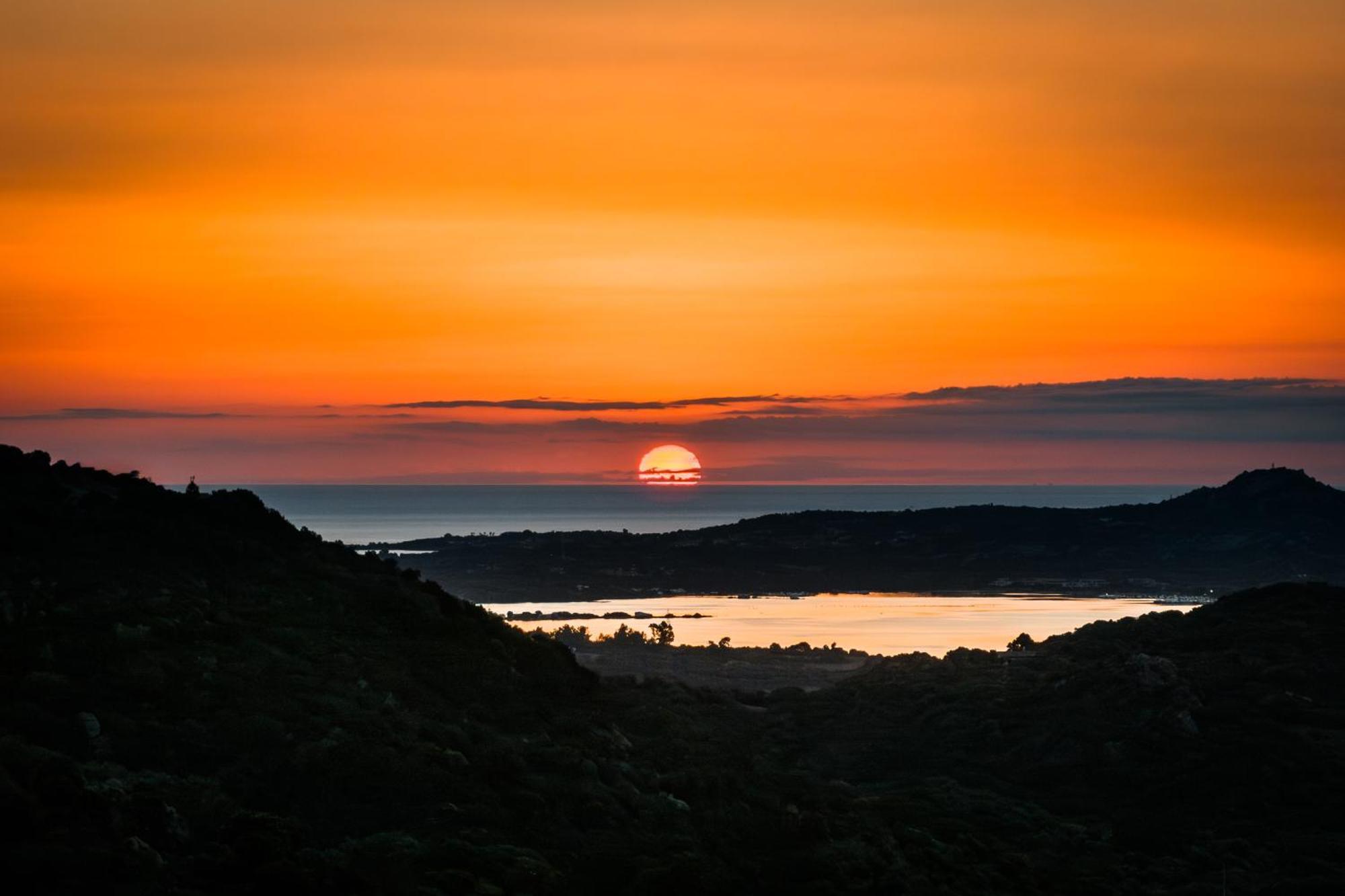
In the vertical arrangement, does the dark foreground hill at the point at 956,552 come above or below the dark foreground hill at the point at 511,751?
above

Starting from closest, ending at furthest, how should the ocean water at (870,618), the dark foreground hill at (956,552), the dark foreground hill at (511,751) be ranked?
1. the dark foreground hill at (511,751)
2. the ocean water at (870,618)
3. the dark foreground hill at (956,552)

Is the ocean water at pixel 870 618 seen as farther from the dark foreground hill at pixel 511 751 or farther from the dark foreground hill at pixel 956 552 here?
the dark foreground hill at pixel 511 751

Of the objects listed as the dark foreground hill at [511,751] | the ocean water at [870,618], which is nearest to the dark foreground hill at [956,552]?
the ocean water at [870,618]

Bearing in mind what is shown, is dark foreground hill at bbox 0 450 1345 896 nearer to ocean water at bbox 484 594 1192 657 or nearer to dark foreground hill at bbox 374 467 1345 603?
ocean water at bbox 484 594 1192 657

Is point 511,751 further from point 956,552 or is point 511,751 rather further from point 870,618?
point 956,552

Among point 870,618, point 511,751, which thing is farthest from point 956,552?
point 511,751

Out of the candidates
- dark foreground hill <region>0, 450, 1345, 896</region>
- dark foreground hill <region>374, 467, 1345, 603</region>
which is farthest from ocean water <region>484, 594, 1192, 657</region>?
dark foreground hill <region>0, 450, 1345, 896</region>
